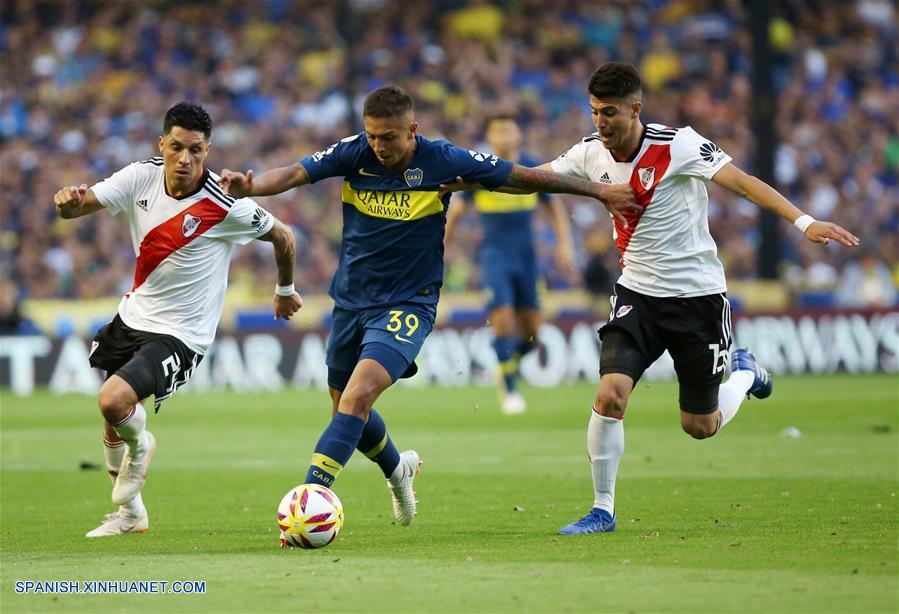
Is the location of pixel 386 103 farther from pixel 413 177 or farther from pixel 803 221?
pixel 803 221

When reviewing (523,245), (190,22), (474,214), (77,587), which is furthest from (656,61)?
(77,587)

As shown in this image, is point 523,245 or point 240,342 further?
point 240,342

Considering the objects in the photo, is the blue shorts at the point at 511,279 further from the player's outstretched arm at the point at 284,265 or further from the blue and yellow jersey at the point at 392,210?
the blue and yellow jersey at the point at 392,210

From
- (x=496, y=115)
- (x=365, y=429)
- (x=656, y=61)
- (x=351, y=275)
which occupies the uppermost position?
(x=656, y=61)

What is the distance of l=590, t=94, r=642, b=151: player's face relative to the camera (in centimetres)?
841

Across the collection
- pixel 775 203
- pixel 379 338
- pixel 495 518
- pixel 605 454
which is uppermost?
pixel 775 203

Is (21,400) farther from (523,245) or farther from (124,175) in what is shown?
(124,175)

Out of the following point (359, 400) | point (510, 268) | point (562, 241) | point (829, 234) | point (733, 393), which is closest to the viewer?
point (829, 234)

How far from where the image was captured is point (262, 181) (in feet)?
26.5

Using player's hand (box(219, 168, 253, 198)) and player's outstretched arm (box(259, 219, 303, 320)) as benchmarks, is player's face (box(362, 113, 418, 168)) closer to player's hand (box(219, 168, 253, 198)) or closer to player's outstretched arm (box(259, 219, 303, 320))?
player's hand (box(219, 168, 253, 198))

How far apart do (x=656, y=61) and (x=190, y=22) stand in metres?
9.93

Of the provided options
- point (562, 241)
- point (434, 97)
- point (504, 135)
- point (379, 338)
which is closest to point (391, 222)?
point (379, 338)

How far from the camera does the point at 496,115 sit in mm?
16156

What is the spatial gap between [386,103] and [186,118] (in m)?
1.30
